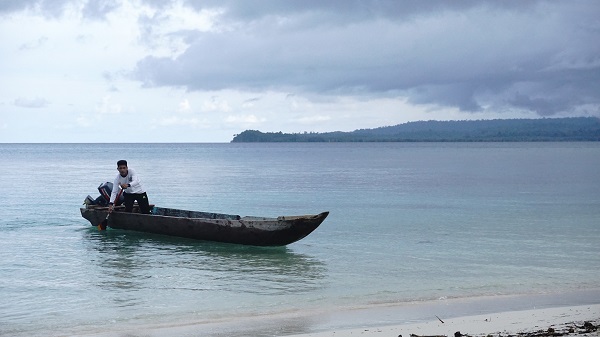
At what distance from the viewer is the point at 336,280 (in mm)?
12719

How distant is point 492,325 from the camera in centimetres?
841

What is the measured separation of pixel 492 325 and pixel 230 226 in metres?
8.54

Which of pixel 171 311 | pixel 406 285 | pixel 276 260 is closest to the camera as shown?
pixel 171 311

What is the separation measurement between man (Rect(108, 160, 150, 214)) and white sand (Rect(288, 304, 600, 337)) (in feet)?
34.9

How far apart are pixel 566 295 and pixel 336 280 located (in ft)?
13.0

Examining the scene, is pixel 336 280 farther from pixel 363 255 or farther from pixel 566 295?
pixel 566 295

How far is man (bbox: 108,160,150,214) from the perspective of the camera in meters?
17.8

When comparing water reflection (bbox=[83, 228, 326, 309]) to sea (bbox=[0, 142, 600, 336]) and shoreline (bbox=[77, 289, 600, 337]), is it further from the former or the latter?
shoreline (bbox=[77, 289, 600, 337])

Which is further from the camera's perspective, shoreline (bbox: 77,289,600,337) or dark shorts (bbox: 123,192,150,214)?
dark shorts (bbox: 123,192,150,214)

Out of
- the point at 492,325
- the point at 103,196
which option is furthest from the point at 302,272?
the point at 103,196

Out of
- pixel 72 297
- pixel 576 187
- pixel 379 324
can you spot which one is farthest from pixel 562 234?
pixel 576 187

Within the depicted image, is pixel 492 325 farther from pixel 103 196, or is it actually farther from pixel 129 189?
pixel 103 196

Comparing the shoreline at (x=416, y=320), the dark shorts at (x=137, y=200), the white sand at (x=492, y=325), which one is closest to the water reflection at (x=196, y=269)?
the dark shorts at (x=137, y=200)

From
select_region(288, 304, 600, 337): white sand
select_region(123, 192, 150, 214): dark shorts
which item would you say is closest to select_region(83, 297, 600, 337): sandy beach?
select_region(288, 304, 600, 337): white sand
